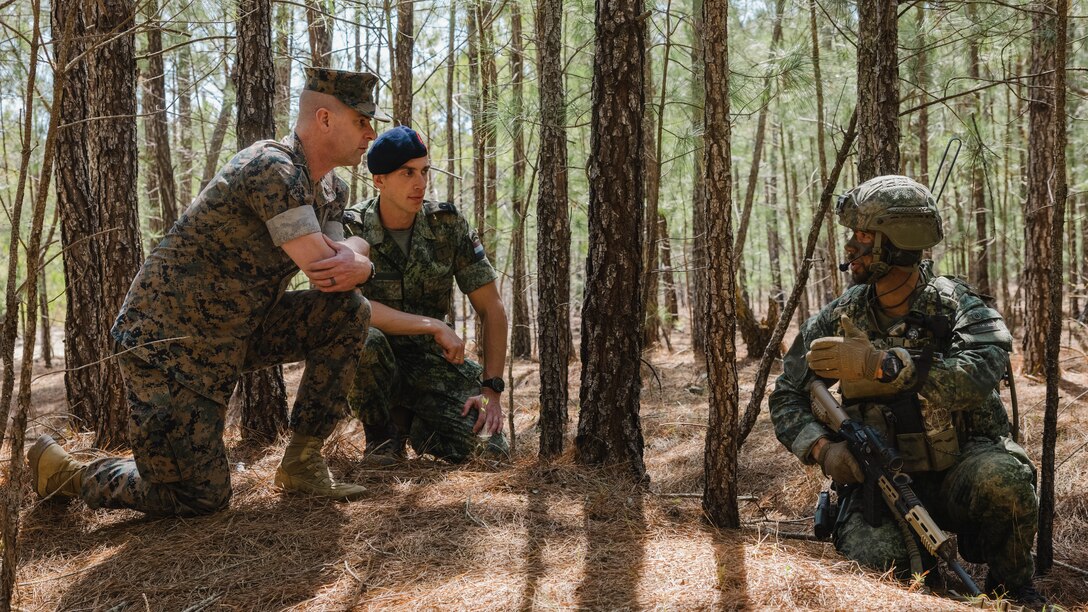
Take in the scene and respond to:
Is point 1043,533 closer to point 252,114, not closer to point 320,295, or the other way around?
point 320,295

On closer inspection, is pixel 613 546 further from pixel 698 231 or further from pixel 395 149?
pixel 698 231

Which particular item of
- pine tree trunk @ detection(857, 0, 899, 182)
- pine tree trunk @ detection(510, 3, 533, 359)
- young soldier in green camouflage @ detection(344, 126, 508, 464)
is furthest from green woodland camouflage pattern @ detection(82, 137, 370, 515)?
pine tree trunk @ detection(510, 3, 533, 359)

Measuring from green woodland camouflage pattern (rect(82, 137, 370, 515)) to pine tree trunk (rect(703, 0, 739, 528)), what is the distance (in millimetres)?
1452

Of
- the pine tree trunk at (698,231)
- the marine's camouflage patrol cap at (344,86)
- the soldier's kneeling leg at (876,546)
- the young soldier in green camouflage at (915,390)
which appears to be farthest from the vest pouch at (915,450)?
the pine tree trunk at (698,231)

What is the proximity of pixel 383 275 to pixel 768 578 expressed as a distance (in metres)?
2.54

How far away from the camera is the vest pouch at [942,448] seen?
3082 mm

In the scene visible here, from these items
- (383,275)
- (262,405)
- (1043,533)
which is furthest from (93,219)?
(1043,533)

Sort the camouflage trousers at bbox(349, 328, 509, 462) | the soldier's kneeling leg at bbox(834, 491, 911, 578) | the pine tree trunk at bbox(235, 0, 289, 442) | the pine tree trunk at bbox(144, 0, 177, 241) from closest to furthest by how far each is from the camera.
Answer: the soldier's kneeling leg at bbox(834, 491, 911, 578) < the camouflage trousers at bbox(349, 328, 509, 462) < the pine tree trunk at bbox(235, 0, 289, 442) < the pine tree trunk at bbox(144, 0, 177, 241)

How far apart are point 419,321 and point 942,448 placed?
2.43 metres

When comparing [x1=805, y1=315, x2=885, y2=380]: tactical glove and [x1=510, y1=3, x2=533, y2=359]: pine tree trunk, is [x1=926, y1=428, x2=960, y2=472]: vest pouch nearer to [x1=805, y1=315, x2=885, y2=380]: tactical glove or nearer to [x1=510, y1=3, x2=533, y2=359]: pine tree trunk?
[x1=805, y1=315, x2=885, y2=380]: tactical glove

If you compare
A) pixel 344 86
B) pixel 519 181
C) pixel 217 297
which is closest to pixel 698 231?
pixel 519 181

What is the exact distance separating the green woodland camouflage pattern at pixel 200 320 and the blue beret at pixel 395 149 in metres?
0.75

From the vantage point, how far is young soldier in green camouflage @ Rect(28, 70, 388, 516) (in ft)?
9.20

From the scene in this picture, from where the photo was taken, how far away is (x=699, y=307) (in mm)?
9898
